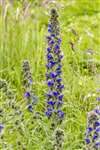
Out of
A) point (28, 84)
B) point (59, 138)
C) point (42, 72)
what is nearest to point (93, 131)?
point (59, 138)

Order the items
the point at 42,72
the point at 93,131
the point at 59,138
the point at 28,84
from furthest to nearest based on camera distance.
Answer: the point at 42,72
the point at 28,84
the point at 93,131
the point at 59,138

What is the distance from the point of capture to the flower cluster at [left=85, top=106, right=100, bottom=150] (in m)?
3.37

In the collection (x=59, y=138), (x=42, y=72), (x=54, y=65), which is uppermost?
(x=54, y=65)

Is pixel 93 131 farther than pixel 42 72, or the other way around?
pixel 42 72

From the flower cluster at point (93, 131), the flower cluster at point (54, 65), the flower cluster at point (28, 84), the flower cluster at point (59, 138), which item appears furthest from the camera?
the flower cluster at point (54, 65)

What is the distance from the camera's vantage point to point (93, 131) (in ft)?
11.3

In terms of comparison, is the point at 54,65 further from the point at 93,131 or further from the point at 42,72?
the point at 42,72

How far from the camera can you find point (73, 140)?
446 cm

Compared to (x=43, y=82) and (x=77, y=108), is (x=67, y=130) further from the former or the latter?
(x=43, y=82)

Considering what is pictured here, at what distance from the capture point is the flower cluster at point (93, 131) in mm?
3367

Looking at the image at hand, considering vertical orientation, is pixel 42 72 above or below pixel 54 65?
below

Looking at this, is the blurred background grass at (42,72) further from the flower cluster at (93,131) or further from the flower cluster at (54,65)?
the flower cluster at (93,131)

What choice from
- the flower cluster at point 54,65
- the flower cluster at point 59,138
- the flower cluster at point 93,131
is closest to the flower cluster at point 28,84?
the flower cluster at point 54,65

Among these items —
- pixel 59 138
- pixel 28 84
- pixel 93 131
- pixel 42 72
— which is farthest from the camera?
pixel 42 72
